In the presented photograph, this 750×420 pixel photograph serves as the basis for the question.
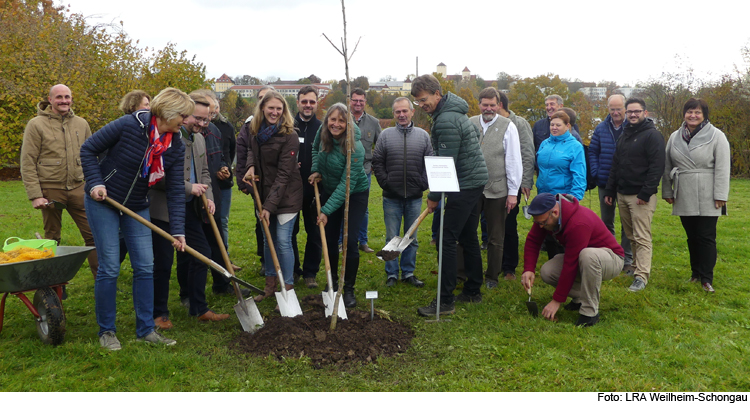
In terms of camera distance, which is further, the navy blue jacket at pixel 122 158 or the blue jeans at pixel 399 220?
the blue jeans at pixel 399 220

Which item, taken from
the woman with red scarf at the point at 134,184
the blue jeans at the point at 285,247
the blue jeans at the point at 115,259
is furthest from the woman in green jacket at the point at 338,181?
the blue jeans at the point at 115,259

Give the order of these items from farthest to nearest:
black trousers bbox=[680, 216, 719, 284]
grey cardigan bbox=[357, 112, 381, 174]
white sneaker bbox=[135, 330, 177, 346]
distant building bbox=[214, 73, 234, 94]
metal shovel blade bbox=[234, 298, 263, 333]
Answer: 1. distant building bbox=[214, 73, 234, 94]
2. grey cardigan bbox=[357, 112, 381, 174]
3. black trousers bbox=[680, 216, 719, 284]
4. metal shovel blade bbox=[234, 298, 263, 333]
5. white sneaker bbox=[135, 330, 177, 346]

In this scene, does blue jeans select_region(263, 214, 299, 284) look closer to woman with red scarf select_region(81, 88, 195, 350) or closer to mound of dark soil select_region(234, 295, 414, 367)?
mound of dark soil select_region(234, 295, 414, 367)

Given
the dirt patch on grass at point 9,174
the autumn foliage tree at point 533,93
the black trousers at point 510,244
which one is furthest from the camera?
the autumn foliage tree at point 533,93

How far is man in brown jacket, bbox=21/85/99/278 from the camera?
16.8 ft

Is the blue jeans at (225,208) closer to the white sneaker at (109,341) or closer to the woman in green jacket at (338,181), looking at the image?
the woman in green jacket at (338,181)

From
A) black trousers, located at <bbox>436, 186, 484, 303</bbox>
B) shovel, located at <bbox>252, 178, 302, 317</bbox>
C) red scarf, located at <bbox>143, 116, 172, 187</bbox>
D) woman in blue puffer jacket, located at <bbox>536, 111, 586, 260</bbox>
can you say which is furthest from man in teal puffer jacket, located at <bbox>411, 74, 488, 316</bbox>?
red scarf, located at <bbox>143, 116, 172, 187</bbox>

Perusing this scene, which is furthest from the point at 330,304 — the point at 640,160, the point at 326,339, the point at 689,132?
the point at 689,132

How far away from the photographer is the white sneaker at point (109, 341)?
391 cm

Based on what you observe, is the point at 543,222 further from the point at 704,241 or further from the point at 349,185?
the point at 704,241

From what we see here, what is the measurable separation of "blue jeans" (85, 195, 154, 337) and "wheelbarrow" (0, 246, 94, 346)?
0.32 metres

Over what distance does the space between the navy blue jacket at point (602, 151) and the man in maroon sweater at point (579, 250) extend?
6.26 ft

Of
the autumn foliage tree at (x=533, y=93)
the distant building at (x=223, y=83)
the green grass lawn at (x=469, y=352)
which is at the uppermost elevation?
the distant building at (x=223, y=83)

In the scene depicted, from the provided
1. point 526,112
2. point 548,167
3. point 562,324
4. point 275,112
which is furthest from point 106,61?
point 526,112
